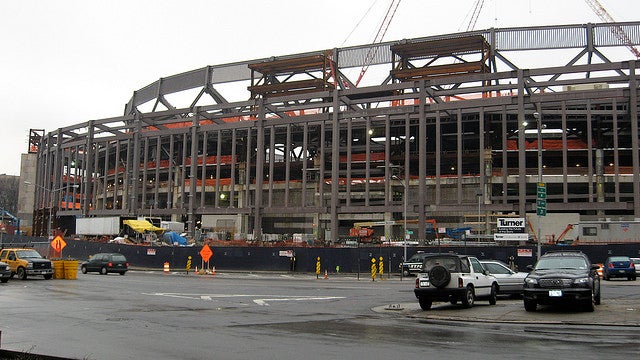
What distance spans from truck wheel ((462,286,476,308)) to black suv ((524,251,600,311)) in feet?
6.65

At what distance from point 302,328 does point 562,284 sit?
24.7ft

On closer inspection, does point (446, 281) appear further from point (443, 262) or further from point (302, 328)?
point (302, 328)

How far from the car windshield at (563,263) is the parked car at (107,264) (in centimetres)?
3312

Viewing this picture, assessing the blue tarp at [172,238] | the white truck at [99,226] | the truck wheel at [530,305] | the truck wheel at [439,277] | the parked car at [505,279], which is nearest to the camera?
the truck wheel at [530,305]

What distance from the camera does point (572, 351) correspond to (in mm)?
10656

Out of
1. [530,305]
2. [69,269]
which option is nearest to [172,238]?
[69,269]

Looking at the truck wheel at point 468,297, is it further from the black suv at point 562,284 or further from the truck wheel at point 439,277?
the black suv at point 562,284

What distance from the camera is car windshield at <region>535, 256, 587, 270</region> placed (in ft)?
58.2

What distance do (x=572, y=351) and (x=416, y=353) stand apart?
2.75 metres

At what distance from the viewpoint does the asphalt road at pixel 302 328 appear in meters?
10.8

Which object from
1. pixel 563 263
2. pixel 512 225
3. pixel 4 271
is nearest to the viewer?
pixel 563 263

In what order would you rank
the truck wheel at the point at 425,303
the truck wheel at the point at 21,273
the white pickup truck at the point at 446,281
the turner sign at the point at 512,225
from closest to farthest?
the white pickup truck at the point at 446,281, the truck wheel at the point at 425,303, the truck wheel at the point at 21,273, the turner sign at the point at 512,225

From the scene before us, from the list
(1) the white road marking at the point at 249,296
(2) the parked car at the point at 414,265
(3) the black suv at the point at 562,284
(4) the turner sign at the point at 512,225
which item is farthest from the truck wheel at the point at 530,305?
(4) the turner sign at the point at 512,225

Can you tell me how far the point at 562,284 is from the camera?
1678 cm
